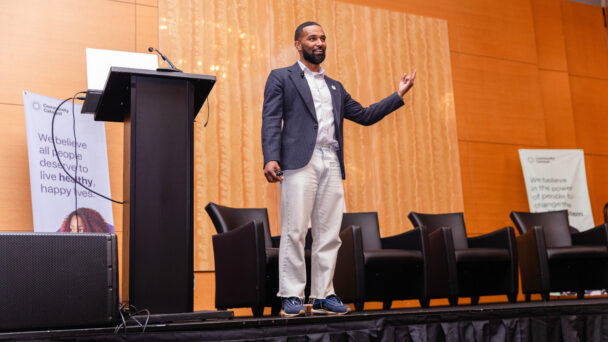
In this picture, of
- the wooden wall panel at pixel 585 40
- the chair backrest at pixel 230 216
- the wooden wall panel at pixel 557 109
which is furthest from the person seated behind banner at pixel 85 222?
the wooden wall panel at pixel 585 40

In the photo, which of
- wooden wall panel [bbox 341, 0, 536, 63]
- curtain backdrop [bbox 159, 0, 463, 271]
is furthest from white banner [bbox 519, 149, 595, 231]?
wooden wall panel [bbox 341, 0, 536, 63]

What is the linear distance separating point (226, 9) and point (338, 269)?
7.88ft

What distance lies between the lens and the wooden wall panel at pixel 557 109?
646 centimetres

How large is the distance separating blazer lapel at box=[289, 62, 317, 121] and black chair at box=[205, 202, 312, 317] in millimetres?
773

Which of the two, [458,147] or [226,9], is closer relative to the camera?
[226,9]

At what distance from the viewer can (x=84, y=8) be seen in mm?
4773

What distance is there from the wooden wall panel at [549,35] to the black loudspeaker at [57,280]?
18.6 feet

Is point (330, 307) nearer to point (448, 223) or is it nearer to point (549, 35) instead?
point (448, 223)

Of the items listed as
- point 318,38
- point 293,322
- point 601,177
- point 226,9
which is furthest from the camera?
point 601,177

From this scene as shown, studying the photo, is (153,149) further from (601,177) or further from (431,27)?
(601,177)

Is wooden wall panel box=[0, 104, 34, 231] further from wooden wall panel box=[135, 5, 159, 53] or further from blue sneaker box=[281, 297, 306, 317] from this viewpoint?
blue sneaker box=[281, 297, 306, 317]

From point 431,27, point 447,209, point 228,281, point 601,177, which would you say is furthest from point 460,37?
point 228,281

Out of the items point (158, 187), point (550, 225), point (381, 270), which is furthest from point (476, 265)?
point (158, 187)

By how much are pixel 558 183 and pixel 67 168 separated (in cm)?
433
